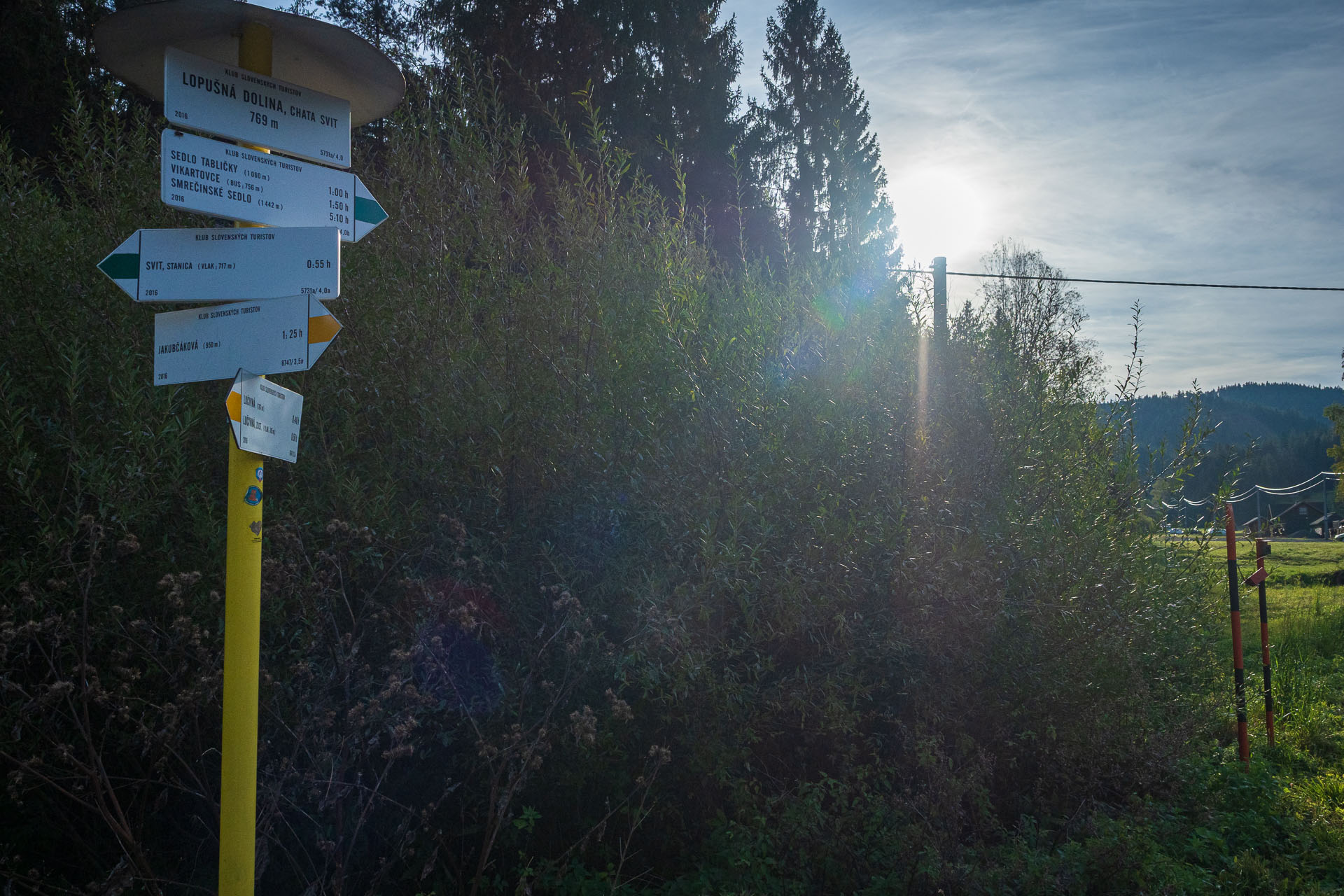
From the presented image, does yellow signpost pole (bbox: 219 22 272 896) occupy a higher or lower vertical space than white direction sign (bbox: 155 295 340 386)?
lower

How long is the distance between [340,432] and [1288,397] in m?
112

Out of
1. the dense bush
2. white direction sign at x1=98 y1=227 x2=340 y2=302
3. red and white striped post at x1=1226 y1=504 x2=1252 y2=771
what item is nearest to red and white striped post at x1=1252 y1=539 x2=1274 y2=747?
red and white striped post at x1=1226 y1=504 x2=1252 y2=771

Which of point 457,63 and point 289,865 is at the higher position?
point 457,63

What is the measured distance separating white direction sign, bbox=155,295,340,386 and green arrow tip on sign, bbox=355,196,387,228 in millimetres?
472

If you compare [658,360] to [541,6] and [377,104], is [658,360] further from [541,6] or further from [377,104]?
[541,6]

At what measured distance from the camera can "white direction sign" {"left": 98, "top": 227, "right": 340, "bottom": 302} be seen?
96.3 inches

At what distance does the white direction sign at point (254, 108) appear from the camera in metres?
2.52

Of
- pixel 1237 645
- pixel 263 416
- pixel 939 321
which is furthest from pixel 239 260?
pixel 1237 645

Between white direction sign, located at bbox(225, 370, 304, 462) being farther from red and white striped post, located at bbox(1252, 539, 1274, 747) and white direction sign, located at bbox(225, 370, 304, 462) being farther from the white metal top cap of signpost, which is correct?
red and white striped post, located at bbox(1252, 539, 1274, 747)

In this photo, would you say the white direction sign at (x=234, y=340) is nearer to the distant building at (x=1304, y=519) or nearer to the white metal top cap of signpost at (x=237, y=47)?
the white metal top cap of signpost at (x=237, y=47)

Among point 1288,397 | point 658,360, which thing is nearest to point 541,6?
point 658,360

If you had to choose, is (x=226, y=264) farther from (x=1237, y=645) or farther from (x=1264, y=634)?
(x=1264, y=634)

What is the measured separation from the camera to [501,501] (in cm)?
374

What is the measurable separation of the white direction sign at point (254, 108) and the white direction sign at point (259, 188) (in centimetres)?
7
